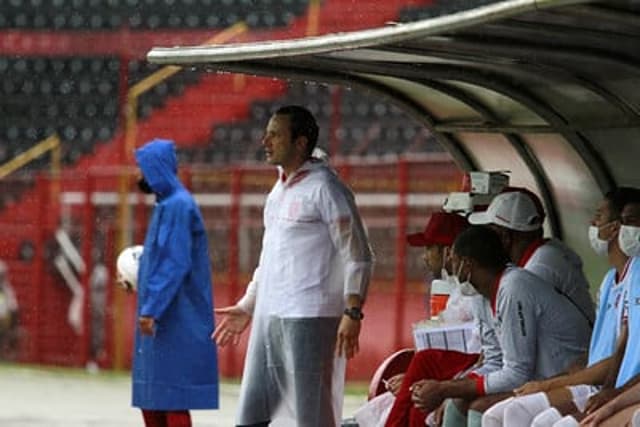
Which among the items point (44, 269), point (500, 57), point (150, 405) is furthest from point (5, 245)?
point (500, 57)

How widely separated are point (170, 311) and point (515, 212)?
115 inches

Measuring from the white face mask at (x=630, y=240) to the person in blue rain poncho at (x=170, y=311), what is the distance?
4023 mm

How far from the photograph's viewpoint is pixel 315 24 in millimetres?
21141

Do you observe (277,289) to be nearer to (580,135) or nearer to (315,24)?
(580,135)

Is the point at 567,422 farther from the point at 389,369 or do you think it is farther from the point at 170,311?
the point at 170,311

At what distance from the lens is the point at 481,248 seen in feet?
26.8

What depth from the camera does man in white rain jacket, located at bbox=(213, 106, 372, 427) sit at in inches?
360

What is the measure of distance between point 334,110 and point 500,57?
1151 centimetres

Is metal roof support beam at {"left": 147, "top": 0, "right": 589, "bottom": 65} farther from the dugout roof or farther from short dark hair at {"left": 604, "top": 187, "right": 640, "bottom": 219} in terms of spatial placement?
short dark hair at {"left": 604, "top": 187, "right": 640, "bottom": 219}

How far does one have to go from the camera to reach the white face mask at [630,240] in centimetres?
721

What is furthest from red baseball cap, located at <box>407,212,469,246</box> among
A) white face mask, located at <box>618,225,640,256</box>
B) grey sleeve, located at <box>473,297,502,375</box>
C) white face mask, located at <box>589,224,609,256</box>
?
white face mask, located at <box>618,225,640,256</box>

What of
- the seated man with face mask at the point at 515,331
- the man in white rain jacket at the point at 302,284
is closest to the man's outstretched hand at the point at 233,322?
the man in white rain jacket at the point at 302,284

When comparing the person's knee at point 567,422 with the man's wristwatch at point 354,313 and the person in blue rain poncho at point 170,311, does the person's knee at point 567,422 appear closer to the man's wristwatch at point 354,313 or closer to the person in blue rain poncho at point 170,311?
the man's wristwatch at point 354,313

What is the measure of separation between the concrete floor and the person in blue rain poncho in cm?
403
